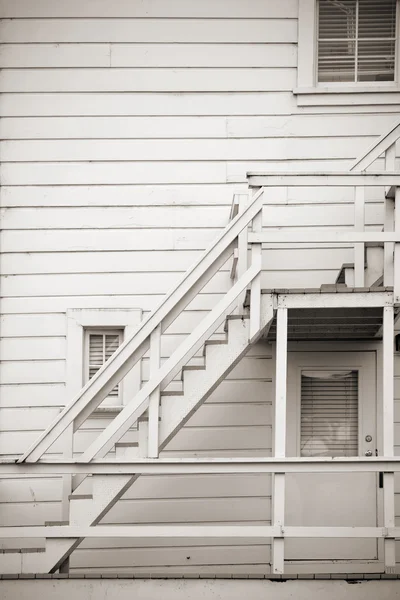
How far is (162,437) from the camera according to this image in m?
8.90

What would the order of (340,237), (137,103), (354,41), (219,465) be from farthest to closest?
(354,41) → (137,103) → (340,237) → (219,465)

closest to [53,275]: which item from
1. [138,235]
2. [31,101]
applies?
[138,235]

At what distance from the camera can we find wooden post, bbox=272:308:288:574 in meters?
8.56

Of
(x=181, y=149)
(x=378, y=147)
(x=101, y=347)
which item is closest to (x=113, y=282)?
(x=101, y=347)

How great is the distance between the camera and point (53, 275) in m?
→ 10.4

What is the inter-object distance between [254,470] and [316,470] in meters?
0.55

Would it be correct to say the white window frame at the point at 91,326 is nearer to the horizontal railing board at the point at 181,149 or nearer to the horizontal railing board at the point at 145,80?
the horizontal railing board at the point at 181,149

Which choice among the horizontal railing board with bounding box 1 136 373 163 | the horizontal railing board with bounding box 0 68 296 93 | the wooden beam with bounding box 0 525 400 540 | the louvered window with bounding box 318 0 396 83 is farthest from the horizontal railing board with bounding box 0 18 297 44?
the wooden beam with bounding box 0 525 400 540

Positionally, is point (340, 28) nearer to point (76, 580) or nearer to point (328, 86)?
point (328, 86)

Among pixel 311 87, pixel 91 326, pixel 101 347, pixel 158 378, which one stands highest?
pixel 311 87

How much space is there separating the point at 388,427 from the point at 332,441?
172 centimetres

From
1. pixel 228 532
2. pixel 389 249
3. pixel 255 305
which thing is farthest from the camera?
pixel 389 249

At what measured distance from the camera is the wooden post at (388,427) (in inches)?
337

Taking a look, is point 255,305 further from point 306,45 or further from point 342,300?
point 306,45
